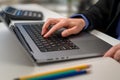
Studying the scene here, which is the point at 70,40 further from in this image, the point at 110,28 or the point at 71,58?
the point at 110,28

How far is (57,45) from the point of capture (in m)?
0.61

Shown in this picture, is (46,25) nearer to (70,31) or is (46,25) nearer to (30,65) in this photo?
(70,31)

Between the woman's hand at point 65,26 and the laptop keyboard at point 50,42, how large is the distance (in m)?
0.02

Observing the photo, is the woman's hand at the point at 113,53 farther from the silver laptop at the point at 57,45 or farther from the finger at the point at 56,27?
the finger at the point at 56,27

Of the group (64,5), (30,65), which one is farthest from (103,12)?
(64,5)

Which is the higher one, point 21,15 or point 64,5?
point 21,15

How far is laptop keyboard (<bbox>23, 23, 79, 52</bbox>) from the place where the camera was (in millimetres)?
582

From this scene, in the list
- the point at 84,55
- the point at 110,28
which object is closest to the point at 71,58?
the point at 84,55

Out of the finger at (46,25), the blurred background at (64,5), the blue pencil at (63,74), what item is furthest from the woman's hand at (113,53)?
the blurred background at (64,5)

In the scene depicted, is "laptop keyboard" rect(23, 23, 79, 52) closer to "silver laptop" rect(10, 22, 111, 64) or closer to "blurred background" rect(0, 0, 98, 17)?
"silver laptop" rect(10, 22, 111, 64)

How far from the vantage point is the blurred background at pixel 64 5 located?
262 cm

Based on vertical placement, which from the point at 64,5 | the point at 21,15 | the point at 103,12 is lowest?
the point at 64,5

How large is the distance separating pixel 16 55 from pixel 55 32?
A: 8.3 inches

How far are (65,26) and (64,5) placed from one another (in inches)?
105
